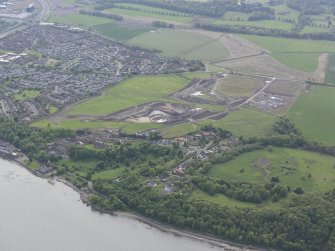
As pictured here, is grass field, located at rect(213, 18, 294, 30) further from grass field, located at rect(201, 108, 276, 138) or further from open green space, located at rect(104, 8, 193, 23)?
grass field, located at rect(201, 108, 276, 138)

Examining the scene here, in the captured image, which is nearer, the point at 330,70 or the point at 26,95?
the point at 26,95

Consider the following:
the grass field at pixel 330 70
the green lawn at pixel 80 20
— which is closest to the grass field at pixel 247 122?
the grass field at pixel 330 70

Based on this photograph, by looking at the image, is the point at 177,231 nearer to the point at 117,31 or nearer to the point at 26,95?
the point at 26,95

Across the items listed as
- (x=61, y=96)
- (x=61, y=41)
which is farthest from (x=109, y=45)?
(x=61, y=96)

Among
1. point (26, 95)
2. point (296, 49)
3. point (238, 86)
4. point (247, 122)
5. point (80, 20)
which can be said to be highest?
point (296, 49)

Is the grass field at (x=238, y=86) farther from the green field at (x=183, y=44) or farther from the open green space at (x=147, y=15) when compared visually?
the open green space at (x=147, y=15)

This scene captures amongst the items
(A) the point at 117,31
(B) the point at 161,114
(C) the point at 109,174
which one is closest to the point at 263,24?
(A) the point at 117,31

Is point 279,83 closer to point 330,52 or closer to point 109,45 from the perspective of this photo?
point 330,52
